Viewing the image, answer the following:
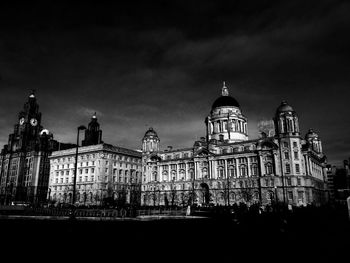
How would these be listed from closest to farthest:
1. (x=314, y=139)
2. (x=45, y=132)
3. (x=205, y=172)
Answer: (x=205, y=172) < (x=314, y=139) < (x=45, y=132)

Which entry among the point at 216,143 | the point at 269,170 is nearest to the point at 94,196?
the point at 216,143

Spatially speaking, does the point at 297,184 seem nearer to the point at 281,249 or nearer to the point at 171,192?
the point at 171,192

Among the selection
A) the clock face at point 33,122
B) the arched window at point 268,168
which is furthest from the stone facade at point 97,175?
the arched window at point 268,168

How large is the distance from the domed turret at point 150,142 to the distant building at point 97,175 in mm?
9333

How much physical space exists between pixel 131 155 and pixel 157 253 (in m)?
104

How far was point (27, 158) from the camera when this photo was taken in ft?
467

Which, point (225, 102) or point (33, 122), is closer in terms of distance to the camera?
point (225, 102)

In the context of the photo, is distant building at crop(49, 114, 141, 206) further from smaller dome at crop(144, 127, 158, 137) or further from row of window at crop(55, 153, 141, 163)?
smaller dome at crop(144, 127, 158, 137)

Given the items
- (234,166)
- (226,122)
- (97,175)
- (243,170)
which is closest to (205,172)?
(234,166)

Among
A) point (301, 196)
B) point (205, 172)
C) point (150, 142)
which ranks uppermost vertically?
point (150, 142)

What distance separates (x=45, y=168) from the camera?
139 meters

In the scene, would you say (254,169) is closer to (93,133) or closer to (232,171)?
(232,171)

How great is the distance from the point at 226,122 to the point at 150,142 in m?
28.9

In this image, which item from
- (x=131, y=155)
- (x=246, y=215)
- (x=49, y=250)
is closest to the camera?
(x=49, y=250)
